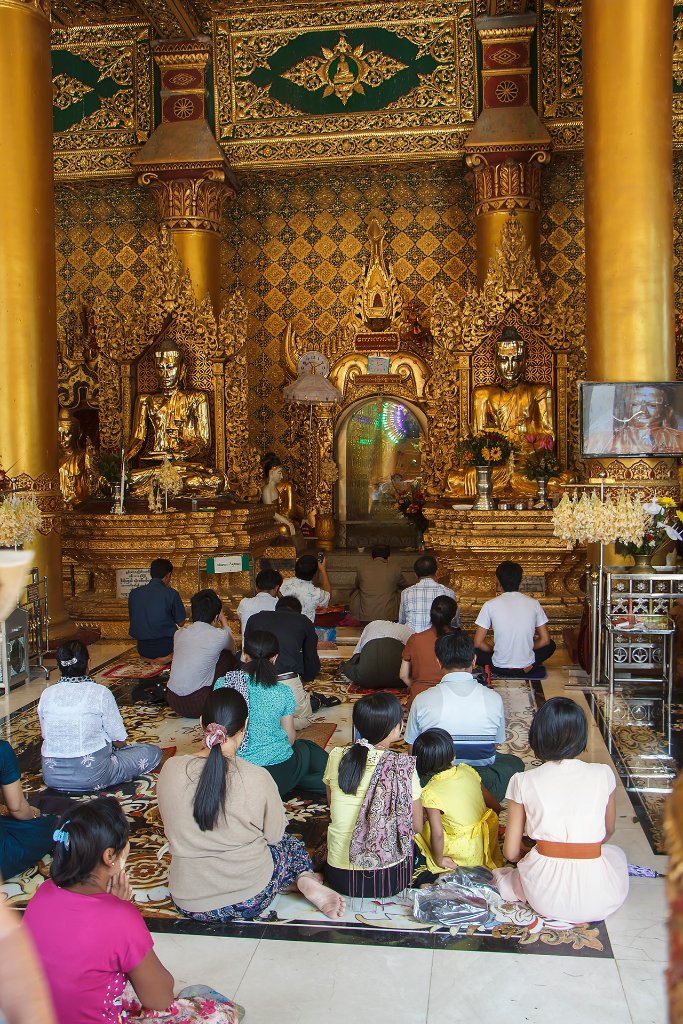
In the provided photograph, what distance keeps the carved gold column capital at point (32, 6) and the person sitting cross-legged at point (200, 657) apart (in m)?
5.16

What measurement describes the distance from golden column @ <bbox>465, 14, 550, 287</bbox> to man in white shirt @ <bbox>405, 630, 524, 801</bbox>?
7736mm

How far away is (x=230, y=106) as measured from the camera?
468 inches

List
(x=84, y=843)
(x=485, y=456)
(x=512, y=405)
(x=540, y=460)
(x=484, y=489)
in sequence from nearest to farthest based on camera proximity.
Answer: (x=84, y=843) → (x=484, y=489) → (x=485, y=456) → (x=540, y=460) → (x=512, y=405)

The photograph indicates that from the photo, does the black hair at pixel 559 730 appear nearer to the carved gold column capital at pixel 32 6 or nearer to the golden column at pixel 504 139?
the carved gold column capital at pixel 32 6

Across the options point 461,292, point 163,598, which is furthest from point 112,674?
point 461,292

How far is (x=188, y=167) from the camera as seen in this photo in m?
11.7

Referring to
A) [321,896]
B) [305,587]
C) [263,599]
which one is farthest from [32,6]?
[321,896]

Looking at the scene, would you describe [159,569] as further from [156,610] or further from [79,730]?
[79,730]

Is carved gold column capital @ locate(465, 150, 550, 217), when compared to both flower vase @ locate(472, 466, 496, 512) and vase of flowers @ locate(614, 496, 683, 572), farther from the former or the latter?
vase of flowers @ locate(614, 496, 683, 572)

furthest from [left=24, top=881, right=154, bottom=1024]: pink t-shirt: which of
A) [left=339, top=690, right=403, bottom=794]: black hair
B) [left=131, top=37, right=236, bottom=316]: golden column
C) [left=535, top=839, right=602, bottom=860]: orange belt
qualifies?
[left=131, top=37, right=236, bottom=316]: golden column

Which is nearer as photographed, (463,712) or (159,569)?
(463,712)

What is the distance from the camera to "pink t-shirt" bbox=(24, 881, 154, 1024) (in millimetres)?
2291

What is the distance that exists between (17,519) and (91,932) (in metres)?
5.03

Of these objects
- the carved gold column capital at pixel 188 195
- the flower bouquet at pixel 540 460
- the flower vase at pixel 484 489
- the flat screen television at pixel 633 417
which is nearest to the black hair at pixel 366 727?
the flat screen television at pixel 633 417
